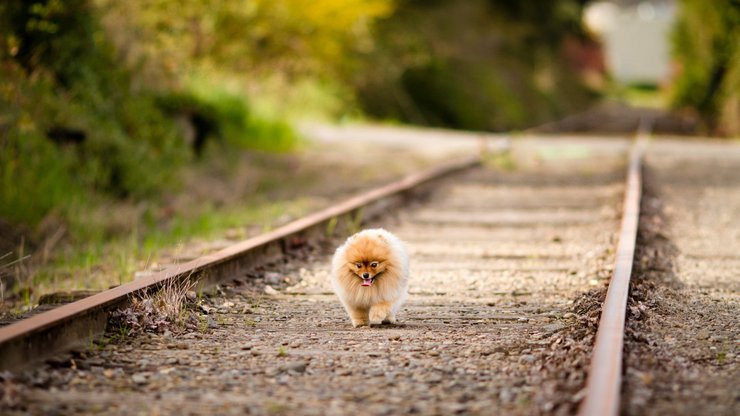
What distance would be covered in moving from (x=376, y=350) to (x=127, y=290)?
52.5 inches

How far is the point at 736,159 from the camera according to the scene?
15.2m

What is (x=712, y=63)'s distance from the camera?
2716 centimetres

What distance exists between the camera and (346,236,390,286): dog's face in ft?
15.3

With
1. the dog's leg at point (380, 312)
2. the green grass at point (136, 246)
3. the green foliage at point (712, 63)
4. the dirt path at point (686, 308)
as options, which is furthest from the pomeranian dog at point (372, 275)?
the green foliage at point (712, 63)

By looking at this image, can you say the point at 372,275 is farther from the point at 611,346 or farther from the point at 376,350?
the point at 611,346

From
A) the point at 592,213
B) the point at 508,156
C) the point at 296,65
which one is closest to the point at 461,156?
the point at 508,156

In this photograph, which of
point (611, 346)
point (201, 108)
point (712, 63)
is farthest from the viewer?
point (712, 63)

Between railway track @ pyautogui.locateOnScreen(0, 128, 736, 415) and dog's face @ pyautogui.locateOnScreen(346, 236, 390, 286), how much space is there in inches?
12.1

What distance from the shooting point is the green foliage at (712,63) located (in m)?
23.1

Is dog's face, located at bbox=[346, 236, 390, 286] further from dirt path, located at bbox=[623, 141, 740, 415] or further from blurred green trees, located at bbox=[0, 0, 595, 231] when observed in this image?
blurred green trees, located at bbox=[0, 0, 595, 231]

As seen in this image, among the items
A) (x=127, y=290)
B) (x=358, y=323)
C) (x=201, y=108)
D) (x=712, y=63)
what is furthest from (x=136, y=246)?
(x=712, y=63)

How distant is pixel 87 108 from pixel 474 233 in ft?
15.0

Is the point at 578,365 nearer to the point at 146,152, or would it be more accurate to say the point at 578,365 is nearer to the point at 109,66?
Result: the point at 146,152

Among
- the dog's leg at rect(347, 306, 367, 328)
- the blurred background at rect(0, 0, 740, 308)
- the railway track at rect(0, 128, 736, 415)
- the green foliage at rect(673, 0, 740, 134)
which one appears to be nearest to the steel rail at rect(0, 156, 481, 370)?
the railway track at rect(0, 128, 736, 415)
